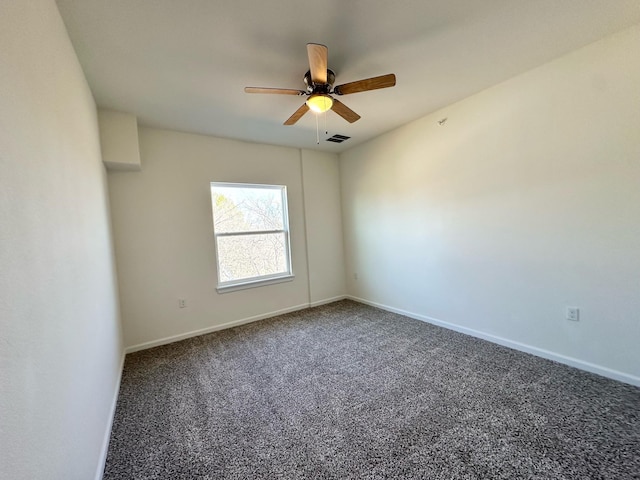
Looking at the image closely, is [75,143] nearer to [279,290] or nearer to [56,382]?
[56,382]

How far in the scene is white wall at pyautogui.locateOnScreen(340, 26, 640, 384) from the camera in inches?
78.5

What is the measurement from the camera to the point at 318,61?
5.63 ft

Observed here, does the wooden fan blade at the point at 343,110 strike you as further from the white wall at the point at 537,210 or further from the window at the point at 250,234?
the window at the point at 250,234

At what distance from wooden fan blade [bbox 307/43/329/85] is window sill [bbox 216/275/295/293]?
2735 millimetres

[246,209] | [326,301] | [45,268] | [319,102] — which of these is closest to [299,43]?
[319,102]

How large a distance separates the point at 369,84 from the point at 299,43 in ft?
1.89

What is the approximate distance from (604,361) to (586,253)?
88 cm

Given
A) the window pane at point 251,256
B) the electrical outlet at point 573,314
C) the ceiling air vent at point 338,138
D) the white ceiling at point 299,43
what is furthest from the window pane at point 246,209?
the electrical outlet at point 573,314

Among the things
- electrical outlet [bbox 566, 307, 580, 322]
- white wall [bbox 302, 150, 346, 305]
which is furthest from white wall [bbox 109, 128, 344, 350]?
electrical outlet [bbox 566, 307, 580, 322]

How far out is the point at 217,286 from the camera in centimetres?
355

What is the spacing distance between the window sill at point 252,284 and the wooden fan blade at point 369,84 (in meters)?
2.73

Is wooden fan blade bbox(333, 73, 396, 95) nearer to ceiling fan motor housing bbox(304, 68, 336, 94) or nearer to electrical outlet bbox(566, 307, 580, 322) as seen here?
ceiling fan motor housing bbox(304, 68, 336, 94)

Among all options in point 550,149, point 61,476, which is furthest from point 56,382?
point 550,149

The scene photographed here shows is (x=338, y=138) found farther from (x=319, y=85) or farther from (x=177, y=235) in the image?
(x=177, y=235)
